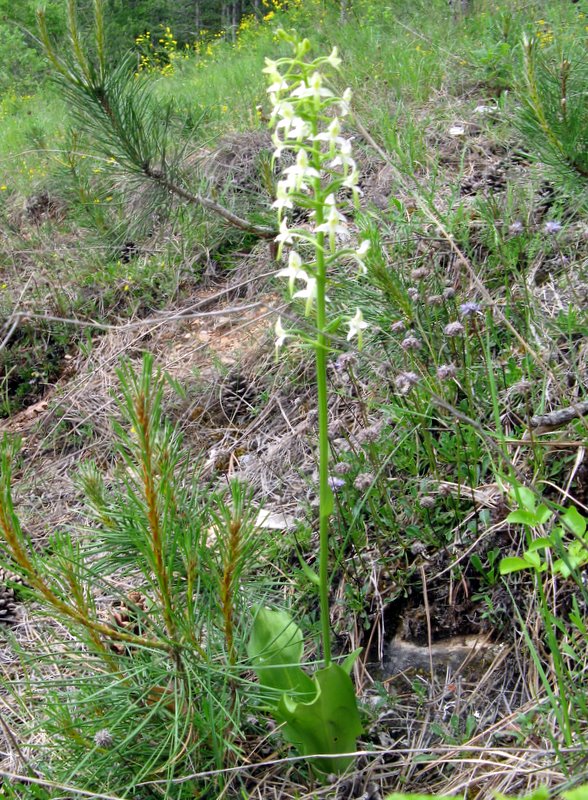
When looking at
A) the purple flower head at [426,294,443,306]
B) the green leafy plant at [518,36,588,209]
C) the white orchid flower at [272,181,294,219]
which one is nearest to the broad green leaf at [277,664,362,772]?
the white orchid flower at [272,181,294,219]

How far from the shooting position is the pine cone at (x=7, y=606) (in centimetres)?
226

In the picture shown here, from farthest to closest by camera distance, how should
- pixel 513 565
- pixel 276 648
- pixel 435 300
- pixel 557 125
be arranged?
pixel 435 300 → pixel 557 125 → pixel 276 648 → pixel 513 565

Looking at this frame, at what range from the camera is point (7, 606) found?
7.52 feet

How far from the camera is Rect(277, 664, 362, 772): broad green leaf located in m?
1.34

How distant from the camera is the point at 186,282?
12.0 ft

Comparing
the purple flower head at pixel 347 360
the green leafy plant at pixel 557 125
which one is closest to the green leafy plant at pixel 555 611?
the purple flower head at pixel 347 360

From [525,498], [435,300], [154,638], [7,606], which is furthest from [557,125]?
[7,606]

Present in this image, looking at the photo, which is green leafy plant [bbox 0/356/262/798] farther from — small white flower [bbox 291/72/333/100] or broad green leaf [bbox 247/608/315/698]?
small white flower [bbox 291/72/333/100]

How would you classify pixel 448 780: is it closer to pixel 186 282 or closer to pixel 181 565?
pixel 181 565

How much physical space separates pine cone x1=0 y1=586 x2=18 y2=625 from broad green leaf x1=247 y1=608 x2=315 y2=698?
3.68ft

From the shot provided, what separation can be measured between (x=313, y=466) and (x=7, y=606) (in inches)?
46.7

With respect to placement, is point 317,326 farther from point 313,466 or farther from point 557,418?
point 313,466

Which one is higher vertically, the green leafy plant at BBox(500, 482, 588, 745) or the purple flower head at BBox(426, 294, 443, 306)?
the purple flower head at BBox(426, 294, 443, 306)

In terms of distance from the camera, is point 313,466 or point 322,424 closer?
point 322,424
